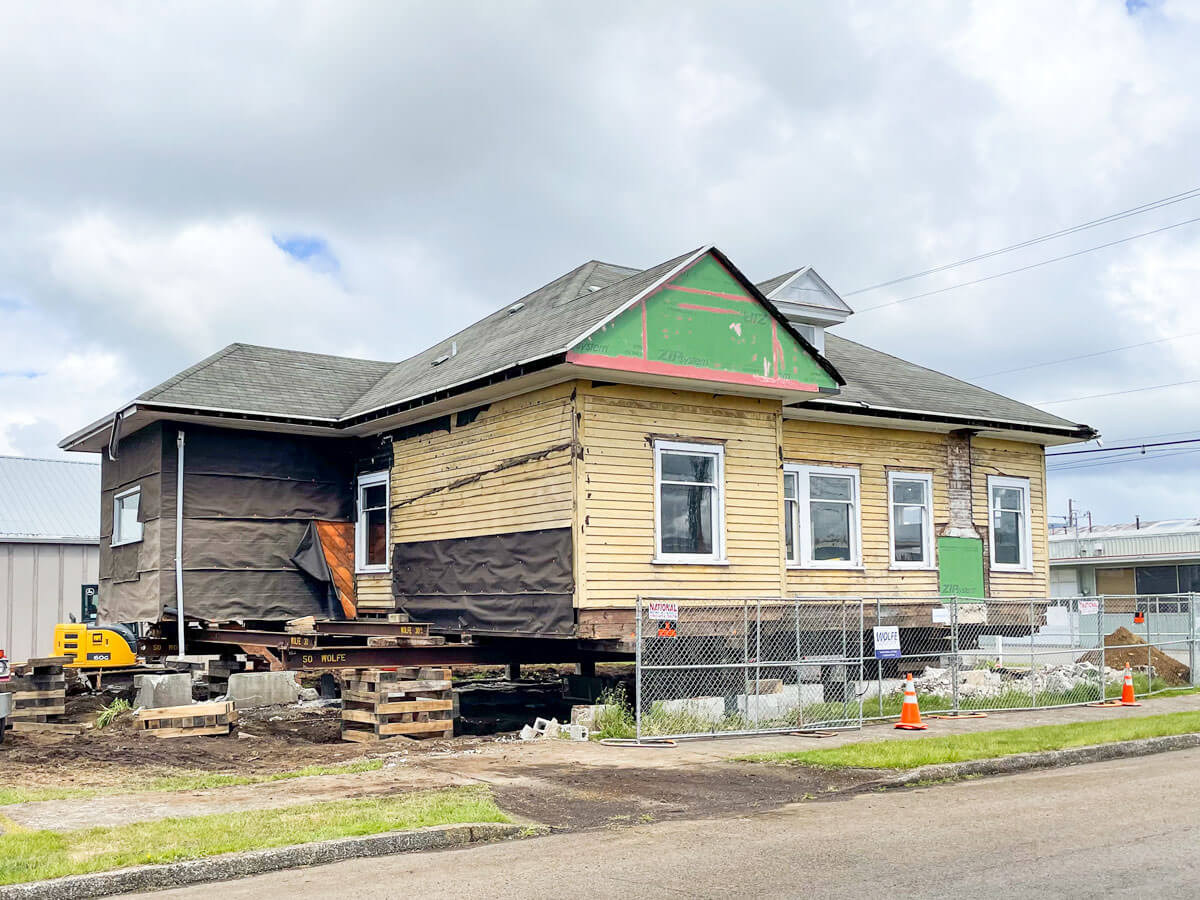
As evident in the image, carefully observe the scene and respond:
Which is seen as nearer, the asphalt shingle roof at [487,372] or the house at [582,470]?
the house at [582,470]

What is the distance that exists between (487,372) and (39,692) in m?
7.68

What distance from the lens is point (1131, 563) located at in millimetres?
51438

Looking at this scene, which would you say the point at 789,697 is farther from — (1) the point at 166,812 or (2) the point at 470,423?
(1) the point at 166,812

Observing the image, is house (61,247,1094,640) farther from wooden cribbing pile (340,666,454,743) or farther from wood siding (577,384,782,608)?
wooden cribbing pile (340,666,454,743)

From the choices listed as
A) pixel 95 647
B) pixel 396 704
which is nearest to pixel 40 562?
pixel 95 647

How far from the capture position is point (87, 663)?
18.9 meters

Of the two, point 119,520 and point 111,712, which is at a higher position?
point 119,520

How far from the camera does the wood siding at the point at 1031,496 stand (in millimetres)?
22500

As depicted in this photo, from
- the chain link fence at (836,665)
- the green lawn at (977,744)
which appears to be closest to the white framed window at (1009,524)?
the chain link fence at (836,665)

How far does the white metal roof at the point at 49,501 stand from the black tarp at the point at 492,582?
17383 millimetres

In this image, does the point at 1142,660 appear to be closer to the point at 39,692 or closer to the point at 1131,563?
the point at 39,692

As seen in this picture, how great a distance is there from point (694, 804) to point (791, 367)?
855cm

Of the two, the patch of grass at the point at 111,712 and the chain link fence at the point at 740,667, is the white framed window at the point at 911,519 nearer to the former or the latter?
the chain link fence at the point at 740,667

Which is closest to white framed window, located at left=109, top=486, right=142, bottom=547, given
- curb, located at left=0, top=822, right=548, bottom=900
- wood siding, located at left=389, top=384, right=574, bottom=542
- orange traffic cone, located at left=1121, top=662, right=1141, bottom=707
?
wood siding, located at left=389, top=384, right=574, bottom=542
